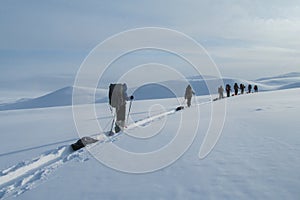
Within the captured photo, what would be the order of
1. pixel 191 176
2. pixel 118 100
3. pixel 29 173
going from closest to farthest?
pixel 191 176, pixel 29 173, pixel 118 100

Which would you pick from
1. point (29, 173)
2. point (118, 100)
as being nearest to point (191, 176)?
point (29, 173)

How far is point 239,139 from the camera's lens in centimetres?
640

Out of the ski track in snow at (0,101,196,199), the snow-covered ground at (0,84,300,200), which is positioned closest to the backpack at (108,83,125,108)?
the ski track in snow at (0,101,196,199)

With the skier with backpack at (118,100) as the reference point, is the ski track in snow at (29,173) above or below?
below

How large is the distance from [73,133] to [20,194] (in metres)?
6.72

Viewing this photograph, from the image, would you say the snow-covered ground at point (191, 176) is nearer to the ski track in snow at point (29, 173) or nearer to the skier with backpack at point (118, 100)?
the ski track in snow at point (29, 173)

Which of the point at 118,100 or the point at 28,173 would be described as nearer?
the point at 28,173

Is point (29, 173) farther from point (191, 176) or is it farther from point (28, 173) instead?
point (191, 176)

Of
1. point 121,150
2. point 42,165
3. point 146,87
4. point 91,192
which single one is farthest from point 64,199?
point 146,87

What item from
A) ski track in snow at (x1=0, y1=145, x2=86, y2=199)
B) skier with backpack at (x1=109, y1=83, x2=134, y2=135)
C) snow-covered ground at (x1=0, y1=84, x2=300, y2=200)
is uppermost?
skier with backpack at (x1=109, y1=83, x2=134, y2=135)

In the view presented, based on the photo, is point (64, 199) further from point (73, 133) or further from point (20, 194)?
point (73, 133)

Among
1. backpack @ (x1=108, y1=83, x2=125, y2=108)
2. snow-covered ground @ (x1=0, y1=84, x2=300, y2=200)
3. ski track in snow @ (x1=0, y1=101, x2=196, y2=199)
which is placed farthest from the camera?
backpack @ (x1=108, y1=83, x2=125, y2=108)

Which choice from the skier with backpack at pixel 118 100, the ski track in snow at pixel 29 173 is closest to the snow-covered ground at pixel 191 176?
the ski track in snow at pixel 29 173

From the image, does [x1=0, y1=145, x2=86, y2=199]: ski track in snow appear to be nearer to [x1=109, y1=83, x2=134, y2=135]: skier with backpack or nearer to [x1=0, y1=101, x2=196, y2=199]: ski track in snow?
[x1=0, y1=101, x2=196, y2=199]: ski track in snow
